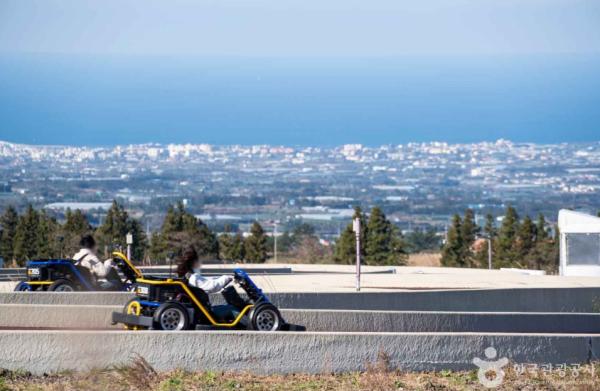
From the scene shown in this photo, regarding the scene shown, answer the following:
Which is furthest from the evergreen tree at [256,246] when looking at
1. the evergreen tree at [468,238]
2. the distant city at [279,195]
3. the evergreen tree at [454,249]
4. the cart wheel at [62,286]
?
the distant city at [279,195]

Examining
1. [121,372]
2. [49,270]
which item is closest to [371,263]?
[49,270]

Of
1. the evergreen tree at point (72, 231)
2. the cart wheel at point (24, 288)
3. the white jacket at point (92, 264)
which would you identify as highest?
the evergreen tree at point (72, 231)

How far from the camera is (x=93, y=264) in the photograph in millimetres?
18812

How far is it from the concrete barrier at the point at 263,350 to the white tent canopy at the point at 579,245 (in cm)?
1842

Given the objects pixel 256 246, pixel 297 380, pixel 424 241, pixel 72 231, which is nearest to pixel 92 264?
pixel 297 380

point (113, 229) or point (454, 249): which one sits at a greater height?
point (113, 229)

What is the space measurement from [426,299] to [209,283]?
26.1ft

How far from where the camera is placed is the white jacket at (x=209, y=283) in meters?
14.8

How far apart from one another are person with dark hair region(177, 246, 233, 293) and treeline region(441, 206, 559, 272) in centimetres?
3286

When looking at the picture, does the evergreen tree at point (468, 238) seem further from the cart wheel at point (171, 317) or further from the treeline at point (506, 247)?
the cart wheel at point (171, 317)

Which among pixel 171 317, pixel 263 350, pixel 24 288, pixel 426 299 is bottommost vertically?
pixel 263 350

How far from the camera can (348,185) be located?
196 m

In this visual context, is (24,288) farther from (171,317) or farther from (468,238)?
(468,238)

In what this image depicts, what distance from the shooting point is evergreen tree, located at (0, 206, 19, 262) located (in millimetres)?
48406
